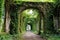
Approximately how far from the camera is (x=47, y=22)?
20.6m

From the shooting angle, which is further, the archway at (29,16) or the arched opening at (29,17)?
the arched opening at (29,17)

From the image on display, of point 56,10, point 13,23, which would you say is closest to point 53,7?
point 56,10

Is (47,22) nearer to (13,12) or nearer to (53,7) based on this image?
(53,7)

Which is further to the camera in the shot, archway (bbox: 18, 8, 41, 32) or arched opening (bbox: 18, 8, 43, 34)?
arched opening (bbox: 18, 8, 43, 34)

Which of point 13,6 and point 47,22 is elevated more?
point 13,6

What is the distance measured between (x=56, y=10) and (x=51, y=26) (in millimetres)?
1844

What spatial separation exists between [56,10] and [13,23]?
4889mm

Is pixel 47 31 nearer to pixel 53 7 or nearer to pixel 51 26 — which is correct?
pixel 51 26

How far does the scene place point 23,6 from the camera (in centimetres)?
2077

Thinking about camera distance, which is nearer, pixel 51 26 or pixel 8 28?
pixel 8 28

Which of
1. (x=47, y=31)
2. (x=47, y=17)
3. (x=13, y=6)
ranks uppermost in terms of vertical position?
(x=13, y=6)

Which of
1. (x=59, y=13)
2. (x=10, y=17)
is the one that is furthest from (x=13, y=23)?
(x=59, y=13)

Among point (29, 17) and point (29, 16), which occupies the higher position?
point (29, 16)

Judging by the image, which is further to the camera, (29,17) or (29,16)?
(29,17)
